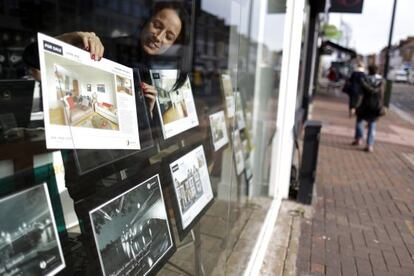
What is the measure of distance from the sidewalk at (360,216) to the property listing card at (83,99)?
240 cm

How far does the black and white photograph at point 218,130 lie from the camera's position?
8.46 ft

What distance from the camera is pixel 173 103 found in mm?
1951

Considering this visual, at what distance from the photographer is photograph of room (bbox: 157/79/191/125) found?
6.03ft

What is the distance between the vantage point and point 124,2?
3193 millimetres

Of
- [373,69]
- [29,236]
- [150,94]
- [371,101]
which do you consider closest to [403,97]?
[373,69]

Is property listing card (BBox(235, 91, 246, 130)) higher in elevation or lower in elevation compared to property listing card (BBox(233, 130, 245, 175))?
higher

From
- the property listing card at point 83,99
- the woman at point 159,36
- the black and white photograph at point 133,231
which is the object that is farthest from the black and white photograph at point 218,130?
the property listing card at point 83,99

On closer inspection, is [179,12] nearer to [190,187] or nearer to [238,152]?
[190,187]

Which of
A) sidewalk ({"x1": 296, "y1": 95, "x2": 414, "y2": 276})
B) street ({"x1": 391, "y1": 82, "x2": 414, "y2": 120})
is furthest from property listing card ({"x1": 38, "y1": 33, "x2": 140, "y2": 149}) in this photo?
street ({"x1": 391, "y1": 82, "x2": 414, "y2": 120})

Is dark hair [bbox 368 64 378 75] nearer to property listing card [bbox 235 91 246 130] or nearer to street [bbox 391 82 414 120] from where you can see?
street [bbox 391 82 414 120]

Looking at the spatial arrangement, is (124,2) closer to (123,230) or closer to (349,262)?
(123,230)

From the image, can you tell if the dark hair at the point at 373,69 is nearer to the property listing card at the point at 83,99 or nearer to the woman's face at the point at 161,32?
the woman's face at the point at 161,32

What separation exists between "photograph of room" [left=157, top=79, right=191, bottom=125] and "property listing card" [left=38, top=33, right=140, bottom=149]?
382 millimetres

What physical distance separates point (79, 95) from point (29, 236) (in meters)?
0.41
